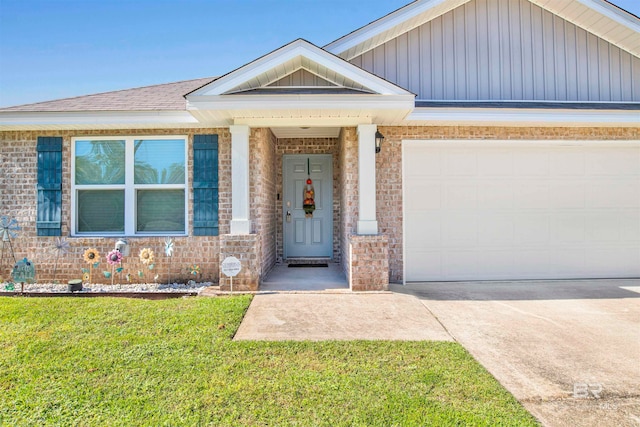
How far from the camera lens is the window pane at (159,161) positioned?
235 inches

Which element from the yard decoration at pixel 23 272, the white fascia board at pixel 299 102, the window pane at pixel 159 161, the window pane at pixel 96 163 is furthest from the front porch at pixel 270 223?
the yard decoration at pixel 23 272

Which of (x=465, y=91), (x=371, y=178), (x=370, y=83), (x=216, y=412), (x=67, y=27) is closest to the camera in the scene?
(x=216, y=412)

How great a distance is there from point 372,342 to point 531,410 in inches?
54.6

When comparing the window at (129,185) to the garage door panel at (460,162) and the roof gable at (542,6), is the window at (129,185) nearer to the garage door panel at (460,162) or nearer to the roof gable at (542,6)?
the roof gable at (542,6)

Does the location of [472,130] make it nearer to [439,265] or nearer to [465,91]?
[465,91]

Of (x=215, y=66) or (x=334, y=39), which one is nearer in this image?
(x=334, y=39)

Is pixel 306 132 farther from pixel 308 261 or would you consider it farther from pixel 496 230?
pixel 496 230

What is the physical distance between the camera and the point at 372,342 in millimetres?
3357

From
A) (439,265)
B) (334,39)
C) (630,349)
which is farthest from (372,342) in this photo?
(334,39)

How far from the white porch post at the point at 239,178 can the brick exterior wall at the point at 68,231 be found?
19.7 inches

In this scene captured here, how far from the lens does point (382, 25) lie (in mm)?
6008

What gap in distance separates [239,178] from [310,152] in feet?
8.81

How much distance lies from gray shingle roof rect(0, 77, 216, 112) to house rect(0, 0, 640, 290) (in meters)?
0.07

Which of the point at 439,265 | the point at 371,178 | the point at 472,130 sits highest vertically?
the point at 472,130
